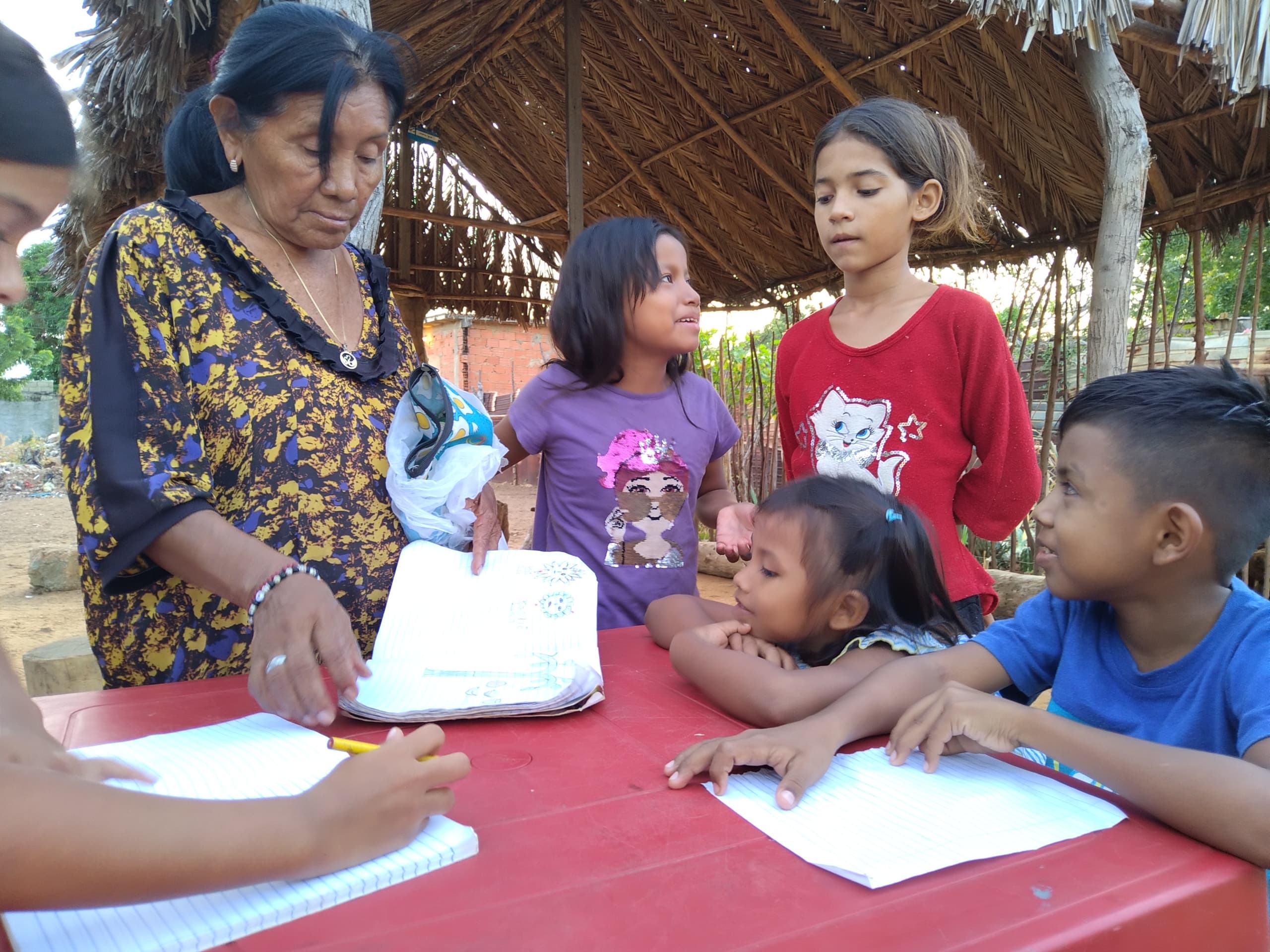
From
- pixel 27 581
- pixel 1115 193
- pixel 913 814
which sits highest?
pixel 1115 193

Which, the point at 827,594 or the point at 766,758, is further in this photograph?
the point at 827,594

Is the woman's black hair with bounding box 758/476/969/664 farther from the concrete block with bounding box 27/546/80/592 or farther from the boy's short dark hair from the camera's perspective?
the concrete block with bounding box 27/546/80/592

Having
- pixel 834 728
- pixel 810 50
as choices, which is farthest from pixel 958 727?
pixel 810 50

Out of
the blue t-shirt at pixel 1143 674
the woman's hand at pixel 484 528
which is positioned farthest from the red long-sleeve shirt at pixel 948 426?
the woman's hand at pixel 484 528

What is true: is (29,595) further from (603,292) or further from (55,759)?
(55,759)

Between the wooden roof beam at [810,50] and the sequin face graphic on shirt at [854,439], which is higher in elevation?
the wooden roof beam at [810,50]

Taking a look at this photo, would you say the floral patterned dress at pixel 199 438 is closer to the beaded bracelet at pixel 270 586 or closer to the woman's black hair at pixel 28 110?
the beaded bracelet at pixel 270 586

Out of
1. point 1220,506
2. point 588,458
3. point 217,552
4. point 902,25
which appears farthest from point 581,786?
point 902,25

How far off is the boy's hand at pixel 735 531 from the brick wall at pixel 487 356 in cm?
1377

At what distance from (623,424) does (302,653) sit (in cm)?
114

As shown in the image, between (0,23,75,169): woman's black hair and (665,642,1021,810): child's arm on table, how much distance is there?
0.78 m

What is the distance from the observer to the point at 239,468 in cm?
131

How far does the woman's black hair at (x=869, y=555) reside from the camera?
134cm

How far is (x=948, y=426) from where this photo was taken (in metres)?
1.82
